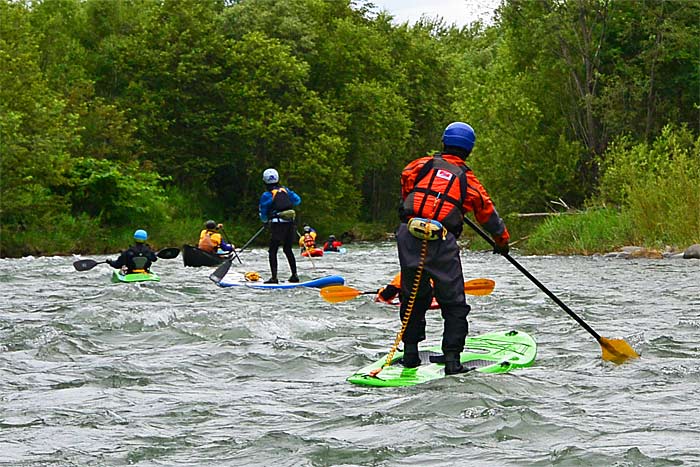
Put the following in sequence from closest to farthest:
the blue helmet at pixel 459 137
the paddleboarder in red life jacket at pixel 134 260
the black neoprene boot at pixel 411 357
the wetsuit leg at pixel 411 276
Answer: the wetsuit leg at pixel 411 276 < the blue helmet at pixel 459 137 < the black neoprene boot at pixel 411 357 < the paddleboarder in red life jacket at pixel 134 260

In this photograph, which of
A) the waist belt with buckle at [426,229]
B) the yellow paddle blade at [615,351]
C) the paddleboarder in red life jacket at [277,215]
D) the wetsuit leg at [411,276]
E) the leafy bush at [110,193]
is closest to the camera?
the waist belt with buckle at [426,229]

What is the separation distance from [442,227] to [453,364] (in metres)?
0.95

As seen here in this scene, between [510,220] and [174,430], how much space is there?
79.6 feet

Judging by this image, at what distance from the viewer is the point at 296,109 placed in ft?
145

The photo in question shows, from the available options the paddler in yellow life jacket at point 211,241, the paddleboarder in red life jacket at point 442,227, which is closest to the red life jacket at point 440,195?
the paddleboarder in red life jacket at point 442,227

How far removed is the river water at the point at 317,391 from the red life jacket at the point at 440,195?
3.51 ft

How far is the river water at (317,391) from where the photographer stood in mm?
5273

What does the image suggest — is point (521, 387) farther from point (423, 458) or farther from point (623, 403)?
point (423, 458)

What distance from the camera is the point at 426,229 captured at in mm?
6891

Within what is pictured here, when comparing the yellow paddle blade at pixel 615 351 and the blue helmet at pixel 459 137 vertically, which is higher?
the blue helmet at pixel 459 137

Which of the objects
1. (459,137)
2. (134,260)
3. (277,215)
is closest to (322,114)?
(134,260)

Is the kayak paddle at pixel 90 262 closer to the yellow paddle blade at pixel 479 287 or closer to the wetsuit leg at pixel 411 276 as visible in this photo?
the yellow paddle blade at pixel 479 287

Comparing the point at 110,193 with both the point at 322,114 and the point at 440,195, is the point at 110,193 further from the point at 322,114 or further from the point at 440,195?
the point at 440,195

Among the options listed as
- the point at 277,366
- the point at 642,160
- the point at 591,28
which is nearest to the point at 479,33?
the point at 591,28
